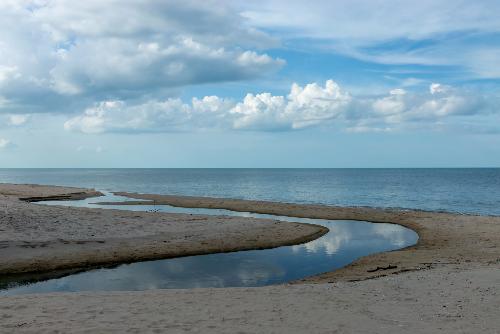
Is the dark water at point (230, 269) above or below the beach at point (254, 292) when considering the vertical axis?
below

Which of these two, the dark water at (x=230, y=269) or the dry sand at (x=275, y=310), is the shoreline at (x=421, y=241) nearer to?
the dark water at (x=230, y=269)

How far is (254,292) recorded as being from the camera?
52.7 feet

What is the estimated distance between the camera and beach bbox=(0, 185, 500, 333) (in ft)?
39.3

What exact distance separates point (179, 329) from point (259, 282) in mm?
9944

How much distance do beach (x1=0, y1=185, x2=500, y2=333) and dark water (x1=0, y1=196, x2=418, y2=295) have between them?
4.94 feet

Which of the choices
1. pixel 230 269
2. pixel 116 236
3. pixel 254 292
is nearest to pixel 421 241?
pixel 230 269

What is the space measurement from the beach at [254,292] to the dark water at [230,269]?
1506mm

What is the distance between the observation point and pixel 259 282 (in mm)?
20938

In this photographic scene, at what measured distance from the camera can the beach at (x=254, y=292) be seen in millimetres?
11984

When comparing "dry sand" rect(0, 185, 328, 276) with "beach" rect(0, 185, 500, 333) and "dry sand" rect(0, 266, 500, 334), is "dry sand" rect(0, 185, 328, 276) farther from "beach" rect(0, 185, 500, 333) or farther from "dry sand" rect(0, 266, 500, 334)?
"dry sand" rect(0, 266, 500, 334)

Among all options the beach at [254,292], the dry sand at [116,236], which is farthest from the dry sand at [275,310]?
the dry sand at [116,236]

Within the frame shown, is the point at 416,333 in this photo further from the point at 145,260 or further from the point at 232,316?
the point at 145,260

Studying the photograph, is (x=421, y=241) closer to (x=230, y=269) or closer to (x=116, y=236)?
(x=230, y=269)

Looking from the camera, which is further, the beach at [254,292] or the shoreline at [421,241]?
the shoreline at [421,241]
